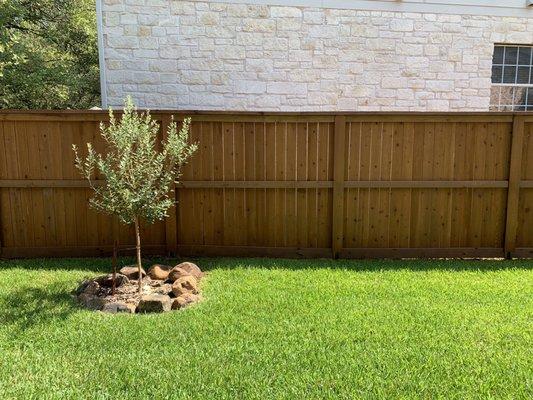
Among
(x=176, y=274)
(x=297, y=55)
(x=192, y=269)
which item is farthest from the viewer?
(x=297, y=55)

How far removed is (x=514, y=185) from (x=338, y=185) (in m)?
2.35

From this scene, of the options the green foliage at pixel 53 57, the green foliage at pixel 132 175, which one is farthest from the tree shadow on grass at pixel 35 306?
the green foliage at pixel 53 57

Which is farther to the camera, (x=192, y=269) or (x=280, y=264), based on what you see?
(x=280, y=264)

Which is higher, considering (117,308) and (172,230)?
(172,230)

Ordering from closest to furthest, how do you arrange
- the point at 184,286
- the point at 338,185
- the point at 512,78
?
the point at 184,286 → the point at 338,185 → the point at 512,78

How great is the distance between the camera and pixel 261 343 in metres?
3.53

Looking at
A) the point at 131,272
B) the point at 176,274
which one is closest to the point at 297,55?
the point at 176,274

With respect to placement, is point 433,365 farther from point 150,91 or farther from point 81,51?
point 81,51

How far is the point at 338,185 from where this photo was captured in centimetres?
600

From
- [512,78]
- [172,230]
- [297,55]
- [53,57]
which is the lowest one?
[172,230]

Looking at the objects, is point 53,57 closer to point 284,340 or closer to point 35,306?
point 35,306

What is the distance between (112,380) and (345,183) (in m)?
3.91

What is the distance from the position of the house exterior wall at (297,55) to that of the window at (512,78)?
32 cm

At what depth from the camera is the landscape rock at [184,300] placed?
4.31 metres
